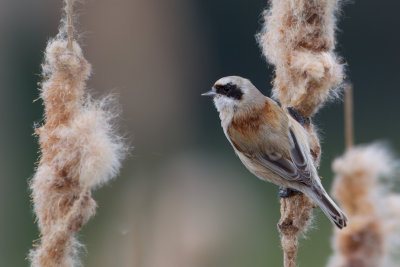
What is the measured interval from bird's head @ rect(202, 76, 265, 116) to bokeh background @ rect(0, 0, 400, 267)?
1.06 ft

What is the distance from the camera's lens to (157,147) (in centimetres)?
325

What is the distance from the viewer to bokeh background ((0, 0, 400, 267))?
7.95 feet

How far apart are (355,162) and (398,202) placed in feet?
0.51

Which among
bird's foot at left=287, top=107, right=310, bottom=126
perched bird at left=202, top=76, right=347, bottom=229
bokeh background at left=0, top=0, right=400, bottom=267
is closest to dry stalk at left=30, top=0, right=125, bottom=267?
bokeh background at left=0, top=0, right=400, bottom=267

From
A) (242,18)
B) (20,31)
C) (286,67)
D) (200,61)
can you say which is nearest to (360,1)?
(242,18)

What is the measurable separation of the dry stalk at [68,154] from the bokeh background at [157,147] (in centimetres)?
20

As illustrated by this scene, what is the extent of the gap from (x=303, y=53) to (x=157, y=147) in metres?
1.07

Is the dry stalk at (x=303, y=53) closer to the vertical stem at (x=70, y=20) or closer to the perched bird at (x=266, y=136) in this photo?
the perched bird at (x=266, y=136)

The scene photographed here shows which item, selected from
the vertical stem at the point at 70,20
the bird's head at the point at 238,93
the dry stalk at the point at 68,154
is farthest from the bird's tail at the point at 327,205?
the vertical stem at the point at 70,20

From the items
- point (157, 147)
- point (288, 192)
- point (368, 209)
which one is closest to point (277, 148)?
point (288, 192)

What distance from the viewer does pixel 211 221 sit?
265 centimetres

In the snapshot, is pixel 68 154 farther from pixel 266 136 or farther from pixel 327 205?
pixel 266 136

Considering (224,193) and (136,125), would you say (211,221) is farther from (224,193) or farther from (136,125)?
(136,125)

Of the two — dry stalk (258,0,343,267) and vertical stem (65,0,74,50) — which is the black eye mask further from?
vertical stem (65,0,74,50)
